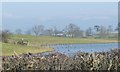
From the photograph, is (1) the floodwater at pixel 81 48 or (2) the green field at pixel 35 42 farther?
(2) the green field at pixel 35 42

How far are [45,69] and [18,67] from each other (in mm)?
893

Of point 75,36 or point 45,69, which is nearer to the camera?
point 45,69

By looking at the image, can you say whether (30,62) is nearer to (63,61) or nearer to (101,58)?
(63,61)

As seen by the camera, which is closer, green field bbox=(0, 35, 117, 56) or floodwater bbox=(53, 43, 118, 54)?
floodwater bbox=(53, 43, 118, 54)

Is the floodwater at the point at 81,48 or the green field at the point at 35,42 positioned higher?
the floodwater at the point at 81,48

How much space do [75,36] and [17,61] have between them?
92.3m

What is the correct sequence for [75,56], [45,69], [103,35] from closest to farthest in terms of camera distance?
[45,69], [75,56], [103,35]

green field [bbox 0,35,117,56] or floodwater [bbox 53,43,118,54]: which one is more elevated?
floodwater [bbox 53,43,118,54]

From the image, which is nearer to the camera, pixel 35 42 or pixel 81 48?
pixel 81 48

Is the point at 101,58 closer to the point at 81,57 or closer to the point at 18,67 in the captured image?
the point at 81,57

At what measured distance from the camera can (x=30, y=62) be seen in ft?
36.9

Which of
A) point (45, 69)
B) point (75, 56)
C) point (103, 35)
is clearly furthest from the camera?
point (103, 35)

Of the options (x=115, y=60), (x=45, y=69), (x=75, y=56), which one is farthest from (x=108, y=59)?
(x=45, y=69)

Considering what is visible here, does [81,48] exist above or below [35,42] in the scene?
above
